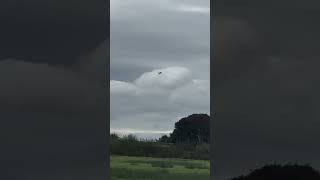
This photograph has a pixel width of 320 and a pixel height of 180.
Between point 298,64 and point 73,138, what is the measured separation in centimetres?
467

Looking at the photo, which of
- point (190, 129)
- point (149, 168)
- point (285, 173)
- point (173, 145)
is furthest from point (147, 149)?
point (285, 173)

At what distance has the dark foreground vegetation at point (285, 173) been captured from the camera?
447 inches

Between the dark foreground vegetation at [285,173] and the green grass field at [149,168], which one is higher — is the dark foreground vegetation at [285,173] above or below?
above

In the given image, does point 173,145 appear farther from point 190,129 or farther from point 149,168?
point 149,168

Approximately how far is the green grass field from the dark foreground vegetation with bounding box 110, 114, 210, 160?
0.60ft

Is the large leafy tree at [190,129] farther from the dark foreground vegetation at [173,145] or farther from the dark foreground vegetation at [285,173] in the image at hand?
the dark foreground vegetation at [285,173]

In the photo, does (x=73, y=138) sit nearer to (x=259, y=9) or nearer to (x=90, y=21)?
(x=90, y=21)

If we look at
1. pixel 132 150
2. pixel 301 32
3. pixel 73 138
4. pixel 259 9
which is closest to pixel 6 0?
pixel 73 138

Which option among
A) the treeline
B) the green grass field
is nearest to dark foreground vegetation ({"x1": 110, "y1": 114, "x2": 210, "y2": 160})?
the treeline

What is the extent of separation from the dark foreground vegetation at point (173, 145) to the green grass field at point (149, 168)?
0.18 metres

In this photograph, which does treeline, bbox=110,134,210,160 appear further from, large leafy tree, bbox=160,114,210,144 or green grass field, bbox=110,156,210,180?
large leafy tree, bbox=160,114,210,144

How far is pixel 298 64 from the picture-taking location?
451 inches

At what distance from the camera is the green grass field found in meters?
19.3

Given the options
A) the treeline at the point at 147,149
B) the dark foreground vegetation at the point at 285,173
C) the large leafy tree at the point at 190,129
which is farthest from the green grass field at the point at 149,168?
the dark foreground vegetation at the point at 285,173
